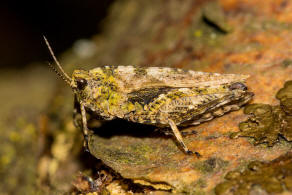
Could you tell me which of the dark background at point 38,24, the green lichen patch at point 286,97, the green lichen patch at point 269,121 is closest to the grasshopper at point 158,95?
the green lichen patch at point 269,121

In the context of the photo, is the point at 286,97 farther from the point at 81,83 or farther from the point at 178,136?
the point at 81,83

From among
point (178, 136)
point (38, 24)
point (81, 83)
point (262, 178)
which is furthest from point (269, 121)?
point (38, 24)

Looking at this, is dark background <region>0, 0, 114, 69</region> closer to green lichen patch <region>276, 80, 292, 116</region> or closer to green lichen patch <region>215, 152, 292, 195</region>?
green lichen patch <region>276, 80, 292, 116</region>

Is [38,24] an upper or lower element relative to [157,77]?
upper

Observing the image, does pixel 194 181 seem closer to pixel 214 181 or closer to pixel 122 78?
pixel 214 181

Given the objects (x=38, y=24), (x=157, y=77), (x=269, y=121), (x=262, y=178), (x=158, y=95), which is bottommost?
(x=262, y=178)

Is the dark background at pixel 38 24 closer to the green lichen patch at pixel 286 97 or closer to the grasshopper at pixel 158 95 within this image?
the grasshopper at pixel 158 95
